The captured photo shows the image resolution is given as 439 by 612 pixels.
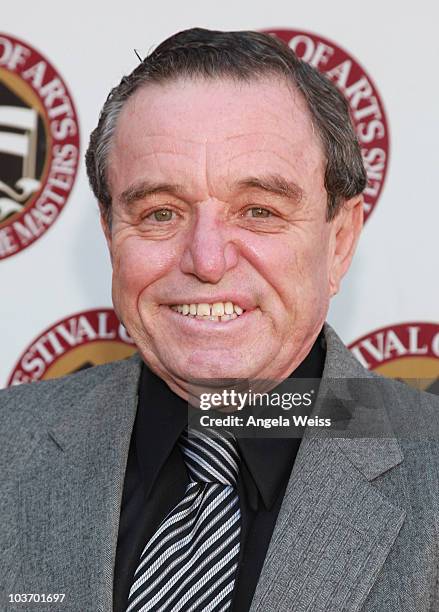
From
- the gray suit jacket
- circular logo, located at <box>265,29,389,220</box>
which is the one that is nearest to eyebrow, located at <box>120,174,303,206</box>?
the gray suit jacket

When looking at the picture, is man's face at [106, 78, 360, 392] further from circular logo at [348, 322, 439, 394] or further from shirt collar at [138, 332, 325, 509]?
circular logo at [348, 322, 439, 394]

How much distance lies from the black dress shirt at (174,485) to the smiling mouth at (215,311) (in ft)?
0.62

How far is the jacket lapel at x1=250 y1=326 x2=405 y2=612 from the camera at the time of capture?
Answer: 4.68ft

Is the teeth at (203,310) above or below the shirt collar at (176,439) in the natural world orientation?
above

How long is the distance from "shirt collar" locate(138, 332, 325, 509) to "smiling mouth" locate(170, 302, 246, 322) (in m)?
0.19

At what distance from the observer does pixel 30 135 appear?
218 centimetres

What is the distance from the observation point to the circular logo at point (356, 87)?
6.91 ft

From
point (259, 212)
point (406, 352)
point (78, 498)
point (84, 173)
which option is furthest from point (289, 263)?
point (84, 173)

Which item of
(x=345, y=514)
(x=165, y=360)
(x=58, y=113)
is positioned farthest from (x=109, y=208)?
(x=345, y=514)

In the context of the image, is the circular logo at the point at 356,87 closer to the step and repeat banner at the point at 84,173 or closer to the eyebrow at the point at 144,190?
the step and repeat banner at the point at 84,173

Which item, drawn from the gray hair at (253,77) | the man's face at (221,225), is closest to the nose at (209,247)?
the man's face at (221,225)

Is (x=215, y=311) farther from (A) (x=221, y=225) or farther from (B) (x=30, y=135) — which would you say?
(B) (x=30, y=135)

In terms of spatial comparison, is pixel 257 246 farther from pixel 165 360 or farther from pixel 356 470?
pixel 356 470

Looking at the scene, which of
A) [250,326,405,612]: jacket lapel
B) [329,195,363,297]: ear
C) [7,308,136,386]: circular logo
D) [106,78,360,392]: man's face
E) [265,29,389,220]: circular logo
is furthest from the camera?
[7,308,136,386]: circular logo
